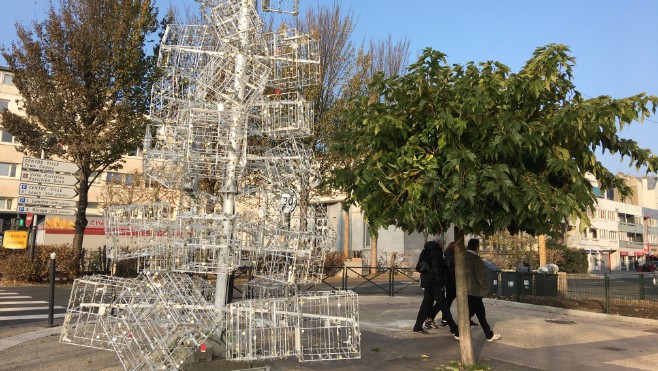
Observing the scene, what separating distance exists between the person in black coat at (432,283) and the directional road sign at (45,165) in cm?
863

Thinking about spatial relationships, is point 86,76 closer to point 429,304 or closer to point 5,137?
point 429,304

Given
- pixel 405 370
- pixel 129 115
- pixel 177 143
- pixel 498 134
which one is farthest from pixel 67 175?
pixel 498 134

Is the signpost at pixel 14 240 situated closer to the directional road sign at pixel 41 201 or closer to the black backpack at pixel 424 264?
the directional road sign at pixel 41 201

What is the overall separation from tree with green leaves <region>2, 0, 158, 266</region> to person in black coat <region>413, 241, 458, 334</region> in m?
13.1

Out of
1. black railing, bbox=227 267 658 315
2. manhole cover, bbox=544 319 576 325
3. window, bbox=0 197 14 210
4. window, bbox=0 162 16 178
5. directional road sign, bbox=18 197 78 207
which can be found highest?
window, bbox=0 162 16 178

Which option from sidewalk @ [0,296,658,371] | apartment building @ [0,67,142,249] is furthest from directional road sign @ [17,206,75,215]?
apartment building @ [0,67,142,249]

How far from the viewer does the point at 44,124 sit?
18.5m

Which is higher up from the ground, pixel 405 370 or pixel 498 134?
pixel 498 134

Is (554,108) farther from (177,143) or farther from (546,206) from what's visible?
(177,143)

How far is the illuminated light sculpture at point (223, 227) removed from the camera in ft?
15.3

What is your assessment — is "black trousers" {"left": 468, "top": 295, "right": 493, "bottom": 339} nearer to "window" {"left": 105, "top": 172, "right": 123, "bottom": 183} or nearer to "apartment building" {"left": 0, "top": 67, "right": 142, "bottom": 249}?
"window" {"left": 105, "top": 172, "right": 123, "bottom": 183}

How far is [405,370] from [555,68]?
3794 mm

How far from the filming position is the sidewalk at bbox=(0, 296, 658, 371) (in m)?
6.36

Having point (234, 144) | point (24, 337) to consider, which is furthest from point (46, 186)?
point (234, 144)
